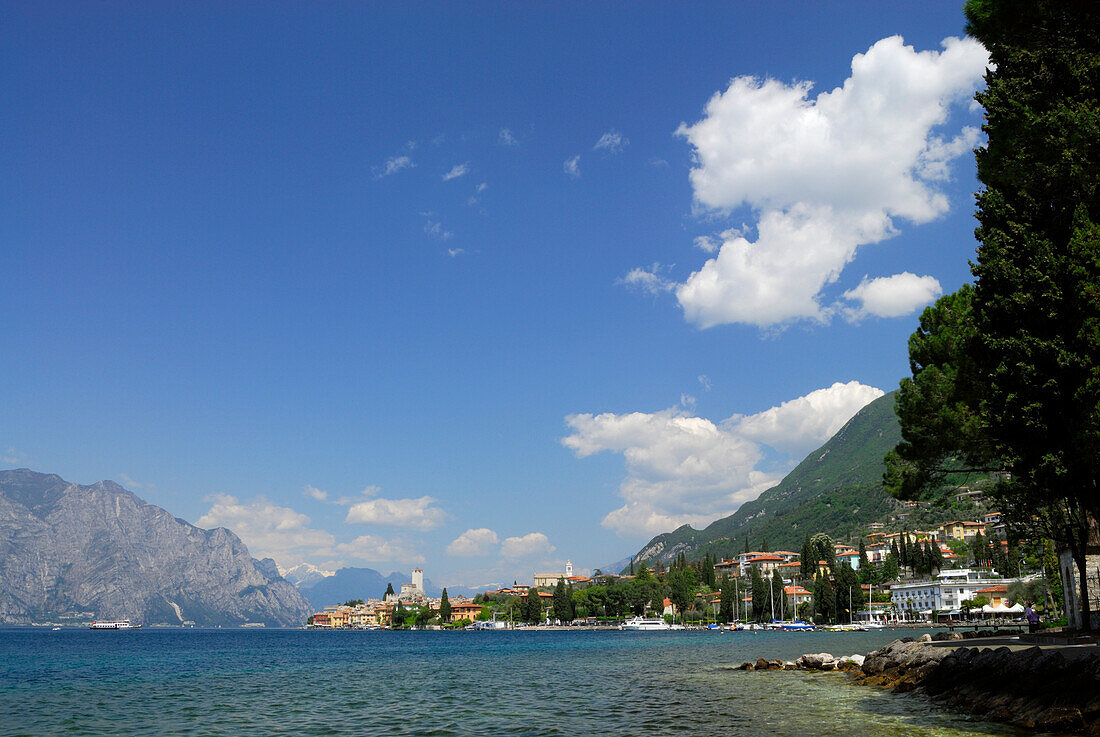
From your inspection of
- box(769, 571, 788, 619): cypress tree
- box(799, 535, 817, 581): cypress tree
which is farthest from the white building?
box(769, 571, 788, 619): cypress tree

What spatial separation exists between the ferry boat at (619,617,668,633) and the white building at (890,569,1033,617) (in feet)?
156

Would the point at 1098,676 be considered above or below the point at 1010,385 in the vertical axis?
below

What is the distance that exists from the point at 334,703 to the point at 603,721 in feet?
45.2

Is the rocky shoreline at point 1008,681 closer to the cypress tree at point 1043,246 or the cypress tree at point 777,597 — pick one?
the cypress tree at point 1043,246

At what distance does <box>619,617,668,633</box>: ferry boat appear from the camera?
162400 millimetres

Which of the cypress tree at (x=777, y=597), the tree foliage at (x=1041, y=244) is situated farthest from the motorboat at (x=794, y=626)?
the tree foliage at (x=1041, y=244)

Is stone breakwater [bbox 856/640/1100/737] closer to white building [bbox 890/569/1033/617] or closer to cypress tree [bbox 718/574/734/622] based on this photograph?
white building [bbox 890/569/1033/617]

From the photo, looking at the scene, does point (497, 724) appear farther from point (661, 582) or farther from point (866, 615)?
point (661, 582)

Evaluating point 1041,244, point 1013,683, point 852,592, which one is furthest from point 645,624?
point 1041,244

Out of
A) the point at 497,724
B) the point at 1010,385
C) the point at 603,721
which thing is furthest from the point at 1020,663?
the point at 497,724

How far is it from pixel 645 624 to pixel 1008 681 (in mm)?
154639

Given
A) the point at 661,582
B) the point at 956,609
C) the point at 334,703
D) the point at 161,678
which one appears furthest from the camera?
the point at 661,582

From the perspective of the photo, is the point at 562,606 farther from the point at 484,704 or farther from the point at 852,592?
the point at 484,704

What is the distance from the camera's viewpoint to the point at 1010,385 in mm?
19219
